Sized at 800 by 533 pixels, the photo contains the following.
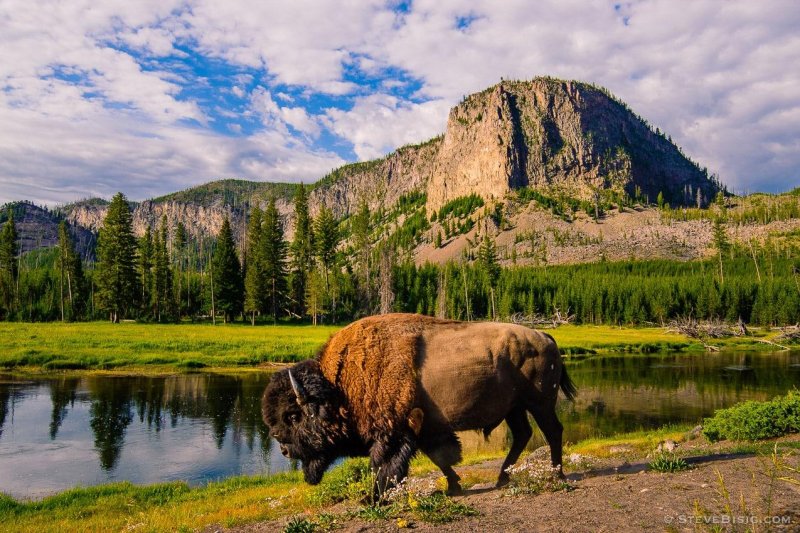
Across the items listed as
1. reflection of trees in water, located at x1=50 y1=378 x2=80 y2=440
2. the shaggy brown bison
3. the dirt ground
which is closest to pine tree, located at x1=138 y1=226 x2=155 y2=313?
reflection of trees in water, located at x1=50 y1=378 x2=80 y2=440

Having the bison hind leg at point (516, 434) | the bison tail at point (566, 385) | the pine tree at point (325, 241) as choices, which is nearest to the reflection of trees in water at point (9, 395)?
the bison hind leg at point (516, 434)

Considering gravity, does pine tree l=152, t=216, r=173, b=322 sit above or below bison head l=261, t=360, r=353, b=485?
above

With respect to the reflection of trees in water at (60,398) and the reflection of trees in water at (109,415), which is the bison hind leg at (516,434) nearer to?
the reflection of trees in water at (109,415)

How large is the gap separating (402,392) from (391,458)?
0.96m

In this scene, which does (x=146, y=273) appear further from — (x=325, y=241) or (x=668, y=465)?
(x=668, y=465)

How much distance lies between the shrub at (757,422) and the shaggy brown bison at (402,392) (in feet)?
28.0

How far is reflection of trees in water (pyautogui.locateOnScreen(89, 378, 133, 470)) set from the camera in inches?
749

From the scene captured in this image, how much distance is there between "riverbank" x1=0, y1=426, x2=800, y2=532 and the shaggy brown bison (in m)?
0.88

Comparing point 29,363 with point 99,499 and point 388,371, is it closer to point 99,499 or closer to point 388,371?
point 99,499

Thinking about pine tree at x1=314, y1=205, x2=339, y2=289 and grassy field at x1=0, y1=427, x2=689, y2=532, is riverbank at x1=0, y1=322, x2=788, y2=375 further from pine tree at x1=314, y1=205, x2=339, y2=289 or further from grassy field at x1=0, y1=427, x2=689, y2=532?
grassy field at x1=0, y1=427, x2=689, y2=532

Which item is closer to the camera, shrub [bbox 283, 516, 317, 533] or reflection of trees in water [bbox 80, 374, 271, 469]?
shrub [bbox 283, 516, 317, 533]

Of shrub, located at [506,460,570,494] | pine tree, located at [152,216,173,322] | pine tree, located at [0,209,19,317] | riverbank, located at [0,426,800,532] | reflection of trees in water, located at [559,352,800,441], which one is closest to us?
riverbank, located at [0,426,800,532]

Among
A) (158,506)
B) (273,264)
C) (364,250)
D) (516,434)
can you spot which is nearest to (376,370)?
(516,434)

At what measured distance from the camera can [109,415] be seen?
80.0ft
